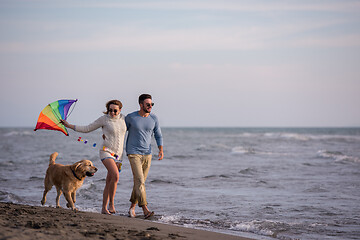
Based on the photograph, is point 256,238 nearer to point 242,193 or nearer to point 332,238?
point 332,238

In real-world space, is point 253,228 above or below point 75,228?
below

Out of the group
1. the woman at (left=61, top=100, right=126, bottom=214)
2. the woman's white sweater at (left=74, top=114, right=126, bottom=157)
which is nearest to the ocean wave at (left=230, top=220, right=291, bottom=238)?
the woman at (left=61, top=100, right=126, bottom=214)

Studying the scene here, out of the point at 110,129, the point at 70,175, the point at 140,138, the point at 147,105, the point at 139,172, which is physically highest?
the point at 147,105

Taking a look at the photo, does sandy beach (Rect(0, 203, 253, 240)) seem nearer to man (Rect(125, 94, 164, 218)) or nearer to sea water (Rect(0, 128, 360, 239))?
man (Rect(125, 94, 164, 218))

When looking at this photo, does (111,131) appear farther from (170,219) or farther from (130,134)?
(170,219)

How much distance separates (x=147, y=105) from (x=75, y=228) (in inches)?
94.2

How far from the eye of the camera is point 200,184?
A: 11570 mm

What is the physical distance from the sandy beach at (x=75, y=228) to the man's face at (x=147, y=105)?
1.67m

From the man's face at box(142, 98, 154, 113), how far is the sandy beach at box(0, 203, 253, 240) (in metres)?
1.67

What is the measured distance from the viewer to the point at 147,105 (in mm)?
6719

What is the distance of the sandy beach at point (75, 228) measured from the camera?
4.49 m

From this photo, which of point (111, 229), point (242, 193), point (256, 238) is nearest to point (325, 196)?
point (242, 193)

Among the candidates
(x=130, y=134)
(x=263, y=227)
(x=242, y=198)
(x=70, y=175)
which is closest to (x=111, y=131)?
(x=130, y=134)

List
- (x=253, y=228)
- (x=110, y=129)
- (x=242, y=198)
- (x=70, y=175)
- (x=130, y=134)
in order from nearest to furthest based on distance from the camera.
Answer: (x=253, y=228), (x=110, y=129), (x=130, y=134), (x=70, y=175), (x=242, y=198)
